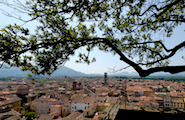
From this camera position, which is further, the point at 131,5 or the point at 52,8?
the point at 131,5

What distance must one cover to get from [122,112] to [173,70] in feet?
7.19

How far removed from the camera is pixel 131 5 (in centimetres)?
390

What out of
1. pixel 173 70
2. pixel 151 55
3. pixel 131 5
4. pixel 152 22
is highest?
pixel 131 5

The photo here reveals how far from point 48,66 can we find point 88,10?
2135mm

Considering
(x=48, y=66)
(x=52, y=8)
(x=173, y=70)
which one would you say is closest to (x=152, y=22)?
(x=173, y=70)

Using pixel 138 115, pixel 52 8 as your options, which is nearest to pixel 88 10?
pixel 52 8

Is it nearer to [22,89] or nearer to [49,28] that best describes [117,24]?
[49,28]

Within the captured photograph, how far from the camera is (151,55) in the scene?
4395 millimetres

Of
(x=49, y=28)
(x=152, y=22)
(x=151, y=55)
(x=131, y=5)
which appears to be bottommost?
(x=151, y=55)

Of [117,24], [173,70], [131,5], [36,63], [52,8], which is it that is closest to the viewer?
[173,70]

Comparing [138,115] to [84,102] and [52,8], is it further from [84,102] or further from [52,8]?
[84,102]

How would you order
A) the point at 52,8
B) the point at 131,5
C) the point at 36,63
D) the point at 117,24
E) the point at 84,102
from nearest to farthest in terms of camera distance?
the point at 52,8, the point at 36,63, the point at 131,5, the point at 117,24, the point at 84,102

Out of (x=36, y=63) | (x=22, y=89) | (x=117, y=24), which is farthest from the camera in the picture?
(x=22, y=89)

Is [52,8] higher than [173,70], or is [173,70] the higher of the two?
[52,8]
